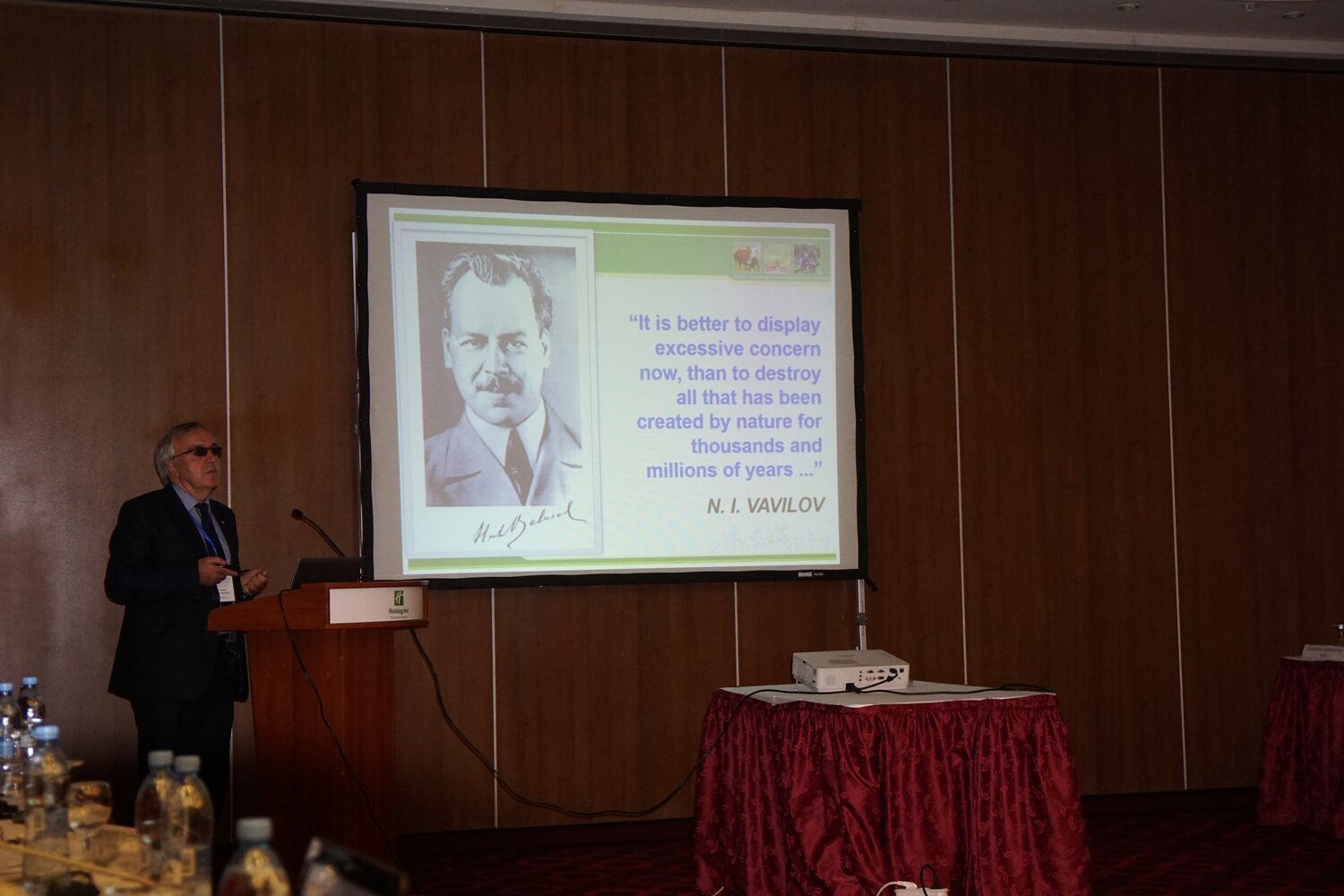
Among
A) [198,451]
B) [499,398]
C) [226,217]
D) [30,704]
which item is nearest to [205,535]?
[198,451]

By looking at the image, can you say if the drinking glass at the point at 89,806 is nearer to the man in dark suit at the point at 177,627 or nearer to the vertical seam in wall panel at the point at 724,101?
the man in dark suit at the point at 177,627

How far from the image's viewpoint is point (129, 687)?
4.60m

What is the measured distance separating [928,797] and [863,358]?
2840mm

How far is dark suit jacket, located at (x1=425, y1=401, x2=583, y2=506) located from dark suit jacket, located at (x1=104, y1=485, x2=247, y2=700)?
143cm

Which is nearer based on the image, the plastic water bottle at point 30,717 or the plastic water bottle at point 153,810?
the plastic water bottle at point 153,810

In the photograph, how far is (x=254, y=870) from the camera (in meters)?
1.58

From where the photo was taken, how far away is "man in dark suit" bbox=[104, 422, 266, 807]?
4512 millimetres

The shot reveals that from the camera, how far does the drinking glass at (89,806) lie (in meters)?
2.31

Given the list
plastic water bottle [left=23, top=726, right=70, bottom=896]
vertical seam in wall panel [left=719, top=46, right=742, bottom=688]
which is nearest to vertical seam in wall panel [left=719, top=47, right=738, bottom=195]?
vertical seam in wall panel [left=719, top=46, right=742, bottom=688]

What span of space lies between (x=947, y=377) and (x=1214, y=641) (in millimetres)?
1928

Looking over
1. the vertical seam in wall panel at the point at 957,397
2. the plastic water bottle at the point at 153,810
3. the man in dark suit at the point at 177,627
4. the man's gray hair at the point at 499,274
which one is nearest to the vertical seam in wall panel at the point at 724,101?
the man's gray hair at the point at 499,274

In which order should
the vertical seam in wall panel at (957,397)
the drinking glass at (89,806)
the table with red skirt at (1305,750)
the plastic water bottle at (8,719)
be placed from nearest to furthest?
the drinking glass at (89,806)
the plastic water bottle at (8,719)
the table with red skirt at (1305,750)
the vertical seam in wall panel at (957,397)

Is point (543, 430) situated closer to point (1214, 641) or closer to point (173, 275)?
point (173, 275)
